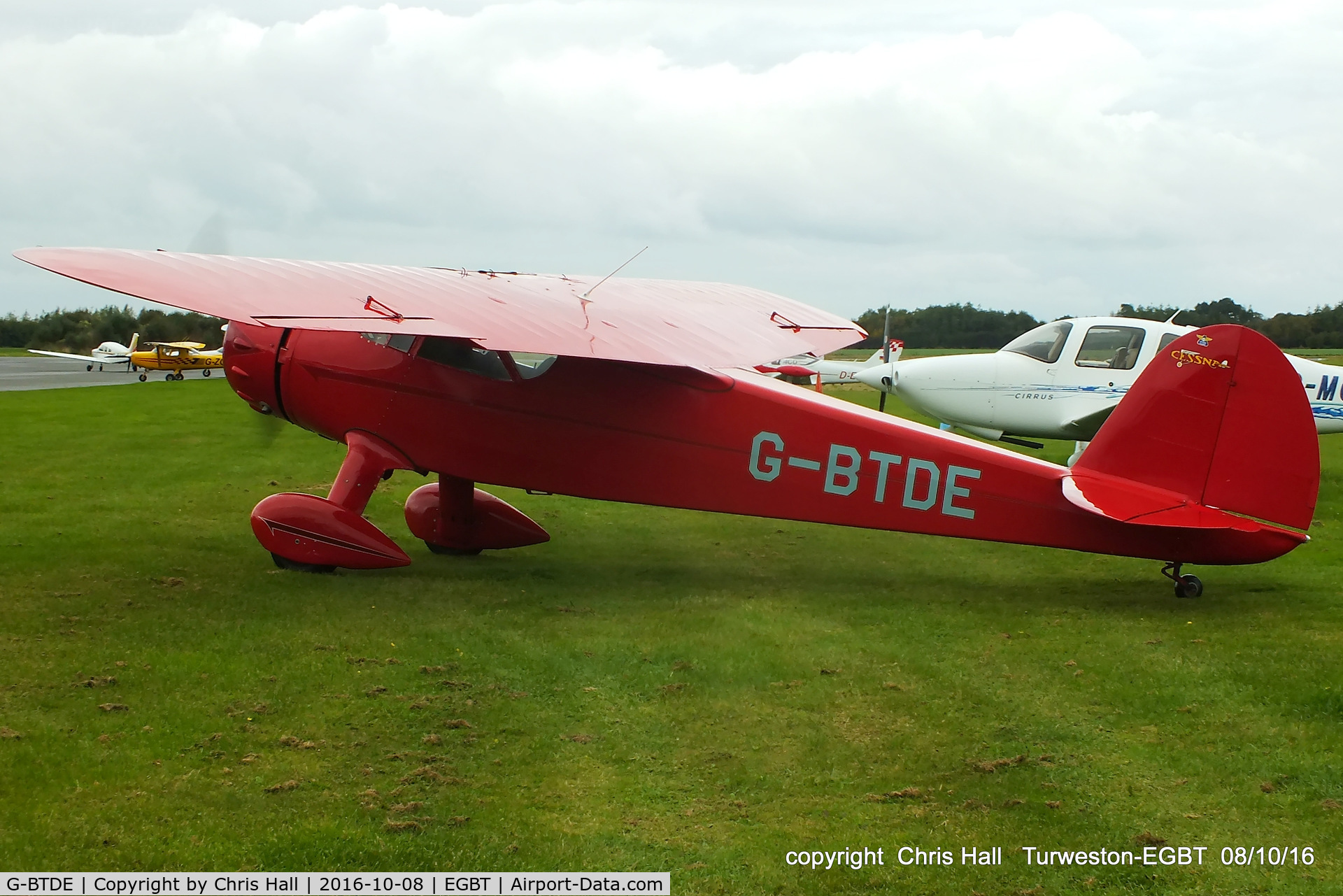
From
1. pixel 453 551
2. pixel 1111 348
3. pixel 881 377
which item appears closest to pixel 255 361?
pixel 453 551

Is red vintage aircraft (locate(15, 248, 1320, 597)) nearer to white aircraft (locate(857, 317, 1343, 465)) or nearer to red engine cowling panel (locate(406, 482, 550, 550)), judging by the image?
red engine cowling panel (locate(406, 482, 550, 550))

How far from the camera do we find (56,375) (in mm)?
36938

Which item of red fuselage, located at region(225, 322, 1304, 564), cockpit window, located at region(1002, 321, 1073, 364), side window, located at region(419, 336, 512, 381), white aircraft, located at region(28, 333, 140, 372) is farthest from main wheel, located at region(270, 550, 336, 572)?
white aircraft, located at region(28, 333, 140, 372)

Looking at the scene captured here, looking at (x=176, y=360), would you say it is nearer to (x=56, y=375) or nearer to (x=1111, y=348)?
(x=56, y=375)

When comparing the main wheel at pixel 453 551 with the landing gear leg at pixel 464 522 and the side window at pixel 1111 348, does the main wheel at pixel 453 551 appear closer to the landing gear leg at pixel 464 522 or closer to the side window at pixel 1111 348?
the landing gear leg at pixel 464 522

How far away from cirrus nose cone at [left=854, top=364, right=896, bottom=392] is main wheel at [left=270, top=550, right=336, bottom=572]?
8052mm

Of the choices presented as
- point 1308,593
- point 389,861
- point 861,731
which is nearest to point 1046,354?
point 1308,593

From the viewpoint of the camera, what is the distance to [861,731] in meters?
5.00

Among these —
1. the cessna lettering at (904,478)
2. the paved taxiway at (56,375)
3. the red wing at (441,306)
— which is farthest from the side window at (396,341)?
the paved taxiway at (56,375)

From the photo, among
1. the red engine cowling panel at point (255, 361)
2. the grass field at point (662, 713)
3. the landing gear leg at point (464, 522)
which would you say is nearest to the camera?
the grass field at point (662, 713)

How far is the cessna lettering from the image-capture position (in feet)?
25.6

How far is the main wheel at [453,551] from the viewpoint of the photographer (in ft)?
29.9

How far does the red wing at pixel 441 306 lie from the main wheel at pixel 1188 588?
323cm

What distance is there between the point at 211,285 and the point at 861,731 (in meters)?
4.71
